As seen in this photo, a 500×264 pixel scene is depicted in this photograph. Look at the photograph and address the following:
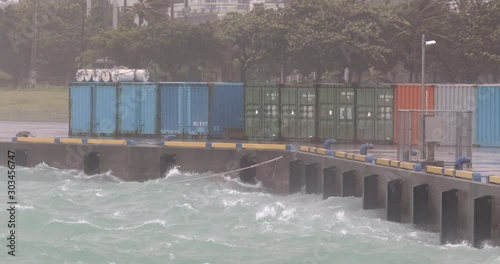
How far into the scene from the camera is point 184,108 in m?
56.3

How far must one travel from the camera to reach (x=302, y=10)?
84688 mm

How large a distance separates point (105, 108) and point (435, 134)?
1056 inches

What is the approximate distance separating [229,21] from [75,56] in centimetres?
1879

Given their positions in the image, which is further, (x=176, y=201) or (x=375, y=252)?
(x=176, y=201)

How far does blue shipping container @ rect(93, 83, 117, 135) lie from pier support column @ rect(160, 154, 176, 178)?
29.1ft

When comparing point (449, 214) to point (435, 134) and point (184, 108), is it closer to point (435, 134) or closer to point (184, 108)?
point (435, 134)

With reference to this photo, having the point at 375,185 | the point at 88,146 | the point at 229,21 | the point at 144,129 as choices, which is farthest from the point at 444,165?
the point at 229,21

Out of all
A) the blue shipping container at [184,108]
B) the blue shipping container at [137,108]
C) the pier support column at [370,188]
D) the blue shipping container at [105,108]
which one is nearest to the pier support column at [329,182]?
the pier support column at [370,188]

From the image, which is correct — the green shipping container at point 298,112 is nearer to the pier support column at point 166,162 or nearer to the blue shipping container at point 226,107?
the blue shipping container at point 226,107

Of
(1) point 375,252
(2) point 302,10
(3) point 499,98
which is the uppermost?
(2) point 302,10

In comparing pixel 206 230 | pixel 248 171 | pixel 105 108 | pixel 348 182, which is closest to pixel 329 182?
pixel 348 182

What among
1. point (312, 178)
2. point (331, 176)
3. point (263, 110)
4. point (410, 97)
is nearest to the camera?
point (331, 176)

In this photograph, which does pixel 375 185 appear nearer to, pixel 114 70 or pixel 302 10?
Result: pixel 114 70

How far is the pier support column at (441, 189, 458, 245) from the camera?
31609mm
